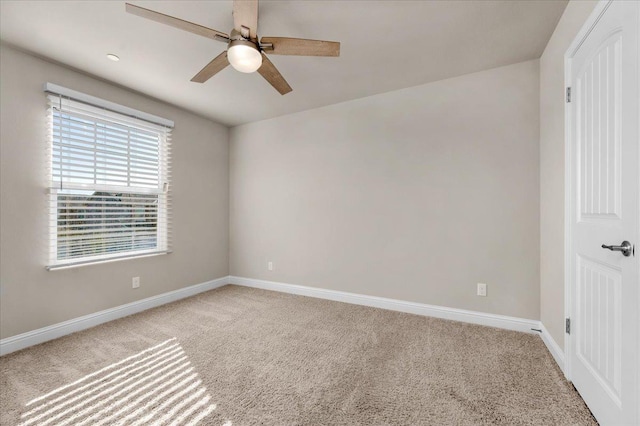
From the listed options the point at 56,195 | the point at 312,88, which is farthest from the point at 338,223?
the point at 56,195

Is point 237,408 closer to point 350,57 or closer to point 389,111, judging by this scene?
point 350,57

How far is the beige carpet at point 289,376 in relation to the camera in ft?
5.01

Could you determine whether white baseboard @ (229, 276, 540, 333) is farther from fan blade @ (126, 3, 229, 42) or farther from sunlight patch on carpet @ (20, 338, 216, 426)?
fan blade @ (126, 3, 229, 42)

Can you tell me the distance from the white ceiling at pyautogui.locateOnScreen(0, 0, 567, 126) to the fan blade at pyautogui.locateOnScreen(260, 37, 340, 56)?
304 mm

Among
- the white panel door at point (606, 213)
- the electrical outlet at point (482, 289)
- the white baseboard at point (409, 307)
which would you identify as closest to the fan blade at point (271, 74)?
the white panel door at point (606, 213)

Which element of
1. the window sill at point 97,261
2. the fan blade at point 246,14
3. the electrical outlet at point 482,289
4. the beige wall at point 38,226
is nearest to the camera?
the fan blade at point 246,14

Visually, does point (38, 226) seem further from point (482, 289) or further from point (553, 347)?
point (553, 347)

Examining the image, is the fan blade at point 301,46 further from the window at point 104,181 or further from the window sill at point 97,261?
the window sill at point 97,261

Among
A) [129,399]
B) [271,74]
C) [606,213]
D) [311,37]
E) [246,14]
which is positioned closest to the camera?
[606,213]

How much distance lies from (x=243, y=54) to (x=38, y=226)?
240 cm

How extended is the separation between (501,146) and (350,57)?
164cm

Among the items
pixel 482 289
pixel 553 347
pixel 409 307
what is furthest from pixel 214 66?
pixel 553 347

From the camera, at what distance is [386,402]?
5.33ft

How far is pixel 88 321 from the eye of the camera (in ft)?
8.92
